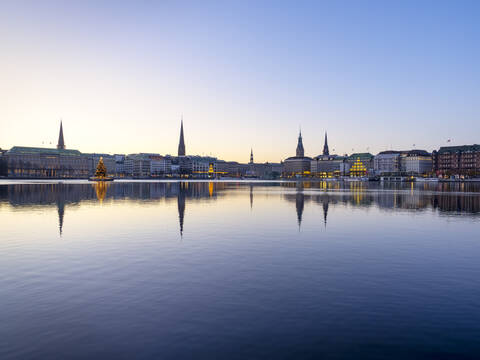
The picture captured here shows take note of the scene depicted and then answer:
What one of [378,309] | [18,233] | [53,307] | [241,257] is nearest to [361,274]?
[378,309]

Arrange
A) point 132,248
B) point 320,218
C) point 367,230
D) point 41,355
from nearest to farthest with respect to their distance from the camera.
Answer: point 41,355
point 132,248
point 367,230
point 320,218

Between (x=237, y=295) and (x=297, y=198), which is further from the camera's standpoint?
(x=297, y=198)

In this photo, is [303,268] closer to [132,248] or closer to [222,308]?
[222,308]

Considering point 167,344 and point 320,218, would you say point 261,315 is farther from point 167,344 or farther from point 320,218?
point 320,218

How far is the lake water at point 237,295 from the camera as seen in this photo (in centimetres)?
883

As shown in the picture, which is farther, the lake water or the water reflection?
the water reflection

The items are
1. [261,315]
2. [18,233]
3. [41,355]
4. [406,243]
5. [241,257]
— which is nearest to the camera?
[41,355]

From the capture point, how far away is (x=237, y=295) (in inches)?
484

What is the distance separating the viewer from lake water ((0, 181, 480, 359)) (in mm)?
8828

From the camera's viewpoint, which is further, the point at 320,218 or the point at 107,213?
the point at 107,213

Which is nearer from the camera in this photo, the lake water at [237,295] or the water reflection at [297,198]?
the lake water at [237,295]

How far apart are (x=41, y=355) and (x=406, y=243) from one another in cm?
1973

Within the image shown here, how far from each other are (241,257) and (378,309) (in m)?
8.08

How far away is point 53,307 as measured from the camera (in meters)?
11.1
